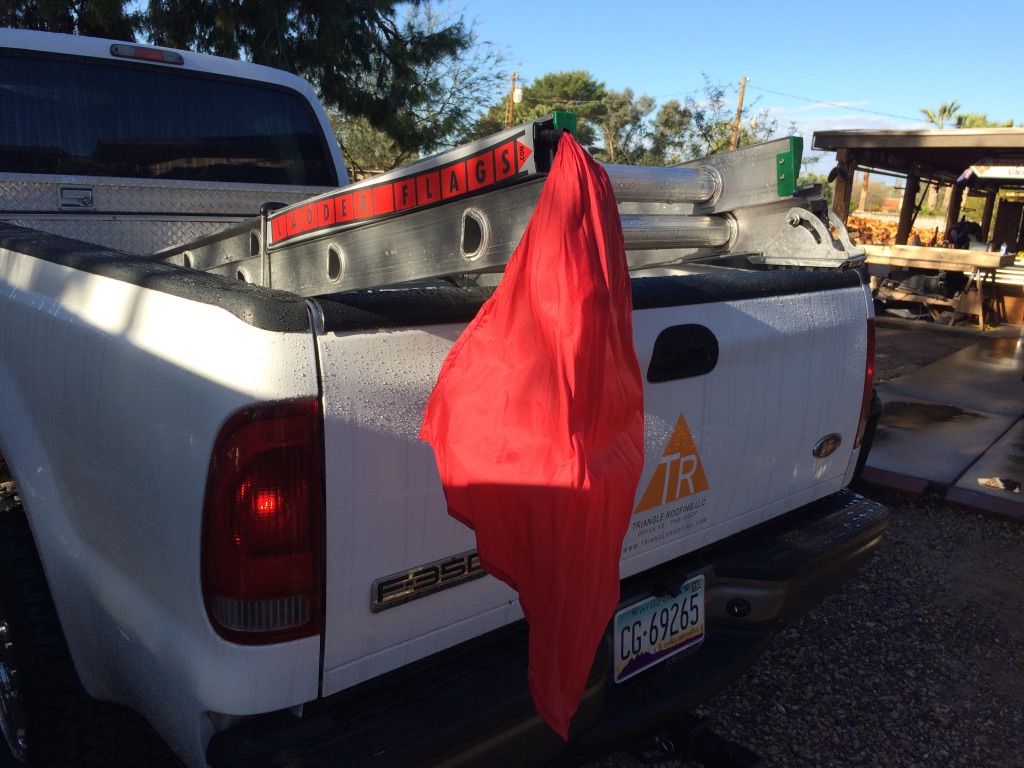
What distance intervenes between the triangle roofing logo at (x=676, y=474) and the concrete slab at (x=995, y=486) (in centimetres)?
356

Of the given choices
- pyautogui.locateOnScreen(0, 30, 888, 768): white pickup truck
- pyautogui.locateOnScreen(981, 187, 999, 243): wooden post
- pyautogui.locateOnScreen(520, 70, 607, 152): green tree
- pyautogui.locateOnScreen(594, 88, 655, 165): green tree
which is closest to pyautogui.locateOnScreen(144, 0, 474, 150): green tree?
pyautogui.locateOnScreen(0, 30, 888, 768): white pickup truck

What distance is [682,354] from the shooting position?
6.73 ft

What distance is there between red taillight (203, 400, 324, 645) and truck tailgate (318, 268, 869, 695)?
1.6 inches

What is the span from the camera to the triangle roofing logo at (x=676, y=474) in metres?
2.03

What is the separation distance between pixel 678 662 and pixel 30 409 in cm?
180

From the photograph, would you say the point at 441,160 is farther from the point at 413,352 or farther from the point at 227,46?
the point at 227,46

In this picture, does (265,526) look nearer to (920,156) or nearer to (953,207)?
(920,156)

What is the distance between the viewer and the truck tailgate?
1.52m

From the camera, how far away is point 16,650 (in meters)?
2.04

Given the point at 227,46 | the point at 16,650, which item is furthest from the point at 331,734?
the point at 227,46

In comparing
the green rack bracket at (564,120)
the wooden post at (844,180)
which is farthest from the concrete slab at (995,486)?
the wooden post at (844,180)

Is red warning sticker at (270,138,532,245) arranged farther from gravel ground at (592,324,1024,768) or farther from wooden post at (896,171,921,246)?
wooden post at (896,171,921,246)

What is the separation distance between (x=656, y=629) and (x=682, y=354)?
28.4 inches

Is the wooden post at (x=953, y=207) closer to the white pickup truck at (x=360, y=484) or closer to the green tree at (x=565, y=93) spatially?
the white pickup truck at (x=360, y=484)
